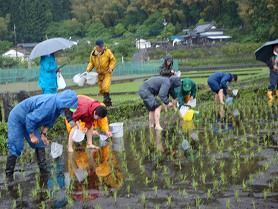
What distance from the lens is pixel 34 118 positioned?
606 centimetres

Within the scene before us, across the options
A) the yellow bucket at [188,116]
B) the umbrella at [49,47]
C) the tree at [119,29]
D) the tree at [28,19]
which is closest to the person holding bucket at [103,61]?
the umbrella at [49,47]

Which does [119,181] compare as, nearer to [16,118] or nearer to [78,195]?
[78,195]

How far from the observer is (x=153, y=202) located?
5.20m

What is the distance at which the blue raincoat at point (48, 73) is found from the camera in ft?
32.8

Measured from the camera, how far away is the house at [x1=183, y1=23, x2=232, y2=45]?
A: 60219mm

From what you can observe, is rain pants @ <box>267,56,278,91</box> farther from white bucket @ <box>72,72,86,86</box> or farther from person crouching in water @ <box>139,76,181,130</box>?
white bucket @ <box>72,72,86,86</box>

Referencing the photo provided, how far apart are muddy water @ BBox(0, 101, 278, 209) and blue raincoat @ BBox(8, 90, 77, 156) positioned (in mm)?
539

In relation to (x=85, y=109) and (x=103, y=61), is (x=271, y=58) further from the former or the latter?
(x=85, y=109)

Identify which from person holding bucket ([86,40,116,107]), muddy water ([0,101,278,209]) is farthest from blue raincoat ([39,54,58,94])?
muddy water ([0,101,278,209])

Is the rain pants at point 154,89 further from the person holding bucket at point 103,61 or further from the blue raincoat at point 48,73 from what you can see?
the blue raincoat at point 48,73

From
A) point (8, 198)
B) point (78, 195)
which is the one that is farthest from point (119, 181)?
point (8, 198)

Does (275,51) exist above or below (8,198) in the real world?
above

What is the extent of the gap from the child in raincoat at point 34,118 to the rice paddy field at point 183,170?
39cm

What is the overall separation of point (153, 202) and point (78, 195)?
2.85 feet
